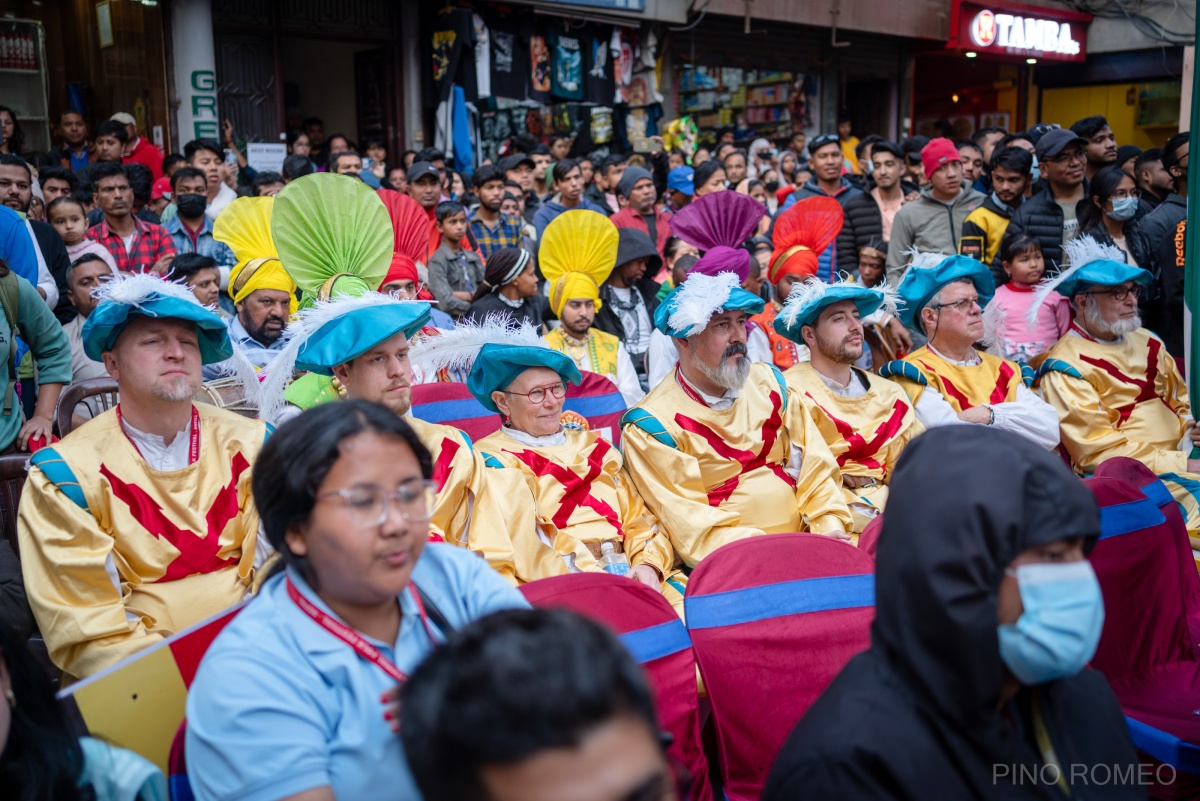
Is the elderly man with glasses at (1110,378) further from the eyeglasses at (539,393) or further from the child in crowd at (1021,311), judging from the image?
the eyeglasses at (539,393)

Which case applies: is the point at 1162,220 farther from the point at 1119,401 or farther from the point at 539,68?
the point at 539,68

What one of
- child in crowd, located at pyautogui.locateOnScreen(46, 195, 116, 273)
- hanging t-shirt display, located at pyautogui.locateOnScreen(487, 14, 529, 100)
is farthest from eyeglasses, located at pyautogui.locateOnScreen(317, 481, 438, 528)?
hanging t-shirt display, located at pyautogui.locateOnScreen(487, 14, 529, 100)

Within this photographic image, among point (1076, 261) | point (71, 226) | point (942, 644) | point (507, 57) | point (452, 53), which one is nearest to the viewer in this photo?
point (942, 644)

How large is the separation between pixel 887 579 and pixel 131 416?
7.47 feet

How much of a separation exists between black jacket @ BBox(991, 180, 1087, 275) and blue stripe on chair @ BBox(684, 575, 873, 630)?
13.9 ft

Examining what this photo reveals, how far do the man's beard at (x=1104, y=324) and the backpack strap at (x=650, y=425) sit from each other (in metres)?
2.44

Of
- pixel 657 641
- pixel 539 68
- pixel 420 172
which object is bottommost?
pixel 657 641

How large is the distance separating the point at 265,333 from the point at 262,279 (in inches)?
10.2

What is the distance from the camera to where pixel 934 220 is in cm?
679

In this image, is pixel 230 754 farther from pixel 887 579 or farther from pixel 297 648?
pixel 887 579

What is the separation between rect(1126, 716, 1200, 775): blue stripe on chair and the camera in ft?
8.21

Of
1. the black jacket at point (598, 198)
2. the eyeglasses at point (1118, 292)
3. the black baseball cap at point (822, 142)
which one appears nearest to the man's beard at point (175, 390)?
the eyeglasses at point (1118, 292)

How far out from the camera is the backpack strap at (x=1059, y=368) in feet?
16.1

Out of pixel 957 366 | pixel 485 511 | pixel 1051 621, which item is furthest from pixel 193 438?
pixel 957 366
